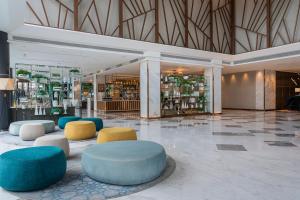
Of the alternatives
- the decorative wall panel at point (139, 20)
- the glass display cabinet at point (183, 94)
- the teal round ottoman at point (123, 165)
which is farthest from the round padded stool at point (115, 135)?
the glass display cabinet at point (183, 94)

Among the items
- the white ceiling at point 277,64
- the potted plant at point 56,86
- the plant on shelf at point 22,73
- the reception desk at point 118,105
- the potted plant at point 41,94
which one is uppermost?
the white ceiling at point 277,64

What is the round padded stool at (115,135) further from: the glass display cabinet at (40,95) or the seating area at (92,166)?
the glass display cabinet at (40,95)

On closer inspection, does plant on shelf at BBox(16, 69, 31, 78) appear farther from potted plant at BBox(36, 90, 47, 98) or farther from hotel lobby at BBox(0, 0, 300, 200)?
potted plant at BBox(36, 90, 47, 98)

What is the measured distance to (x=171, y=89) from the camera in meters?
12.6

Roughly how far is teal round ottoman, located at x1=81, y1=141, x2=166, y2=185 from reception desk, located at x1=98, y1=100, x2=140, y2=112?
43.5 ft

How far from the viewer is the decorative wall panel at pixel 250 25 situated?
1348 cm

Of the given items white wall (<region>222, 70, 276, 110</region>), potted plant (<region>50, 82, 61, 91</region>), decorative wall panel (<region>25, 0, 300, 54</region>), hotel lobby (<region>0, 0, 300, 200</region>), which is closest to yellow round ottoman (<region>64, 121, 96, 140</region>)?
hotel lobby (<region>0, 0, 300, 200</region>)

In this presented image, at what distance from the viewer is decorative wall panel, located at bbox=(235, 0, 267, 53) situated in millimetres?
13477

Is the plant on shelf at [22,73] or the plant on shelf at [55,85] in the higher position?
the plant on shelf at [22,73]

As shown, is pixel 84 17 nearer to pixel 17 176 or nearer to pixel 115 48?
pixel 115 48

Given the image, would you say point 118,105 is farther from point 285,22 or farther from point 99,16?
point 285,22

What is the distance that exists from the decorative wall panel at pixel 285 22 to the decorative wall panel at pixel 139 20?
6861mm

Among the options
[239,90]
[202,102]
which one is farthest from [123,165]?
[239,90]

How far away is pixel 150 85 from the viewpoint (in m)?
11.3
